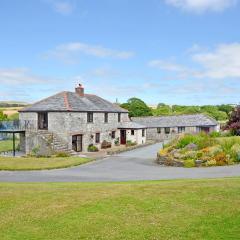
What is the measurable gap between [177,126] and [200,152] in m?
34.6

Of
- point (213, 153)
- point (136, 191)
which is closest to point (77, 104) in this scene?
point (213, 153)

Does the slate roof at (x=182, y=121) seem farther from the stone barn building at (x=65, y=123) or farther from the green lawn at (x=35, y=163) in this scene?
the green lawn at (x=35, y=163)

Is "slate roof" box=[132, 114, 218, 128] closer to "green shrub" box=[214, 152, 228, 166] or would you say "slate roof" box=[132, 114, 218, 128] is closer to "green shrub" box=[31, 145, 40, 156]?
"green shrub" box=[31, 145, 40, 156]

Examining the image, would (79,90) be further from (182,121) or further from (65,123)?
(182,121)

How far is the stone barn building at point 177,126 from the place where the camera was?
65250mm

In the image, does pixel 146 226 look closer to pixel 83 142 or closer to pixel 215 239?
pixel 215 239

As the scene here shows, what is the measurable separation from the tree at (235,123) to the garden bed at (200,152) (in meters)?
9.21

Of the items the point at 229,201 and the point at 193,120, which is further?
the point at 193,120

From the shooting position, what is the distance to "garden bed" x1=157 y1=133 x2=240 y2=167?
96.5ft

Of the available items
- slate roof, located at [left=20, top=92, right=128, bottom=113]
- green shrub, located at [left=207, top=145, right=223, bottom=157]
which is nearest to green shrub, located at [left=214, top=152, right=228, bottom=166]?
green shrub, located at [left=207, top=145, right=223, bottom=157]

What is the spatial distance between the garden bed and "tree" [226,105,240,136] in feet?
30.2

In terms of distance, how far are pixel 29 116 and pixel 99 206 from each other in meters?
32.4

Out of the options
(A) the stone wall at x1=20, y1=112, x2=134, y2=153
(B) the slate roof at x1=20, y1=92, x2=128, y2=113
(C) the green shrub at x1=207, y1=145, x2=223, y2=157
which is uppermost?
(B) the slate roof at x1=20, y1=92, x2=128, y2=113

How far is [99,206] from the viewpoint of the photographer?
14.0m
